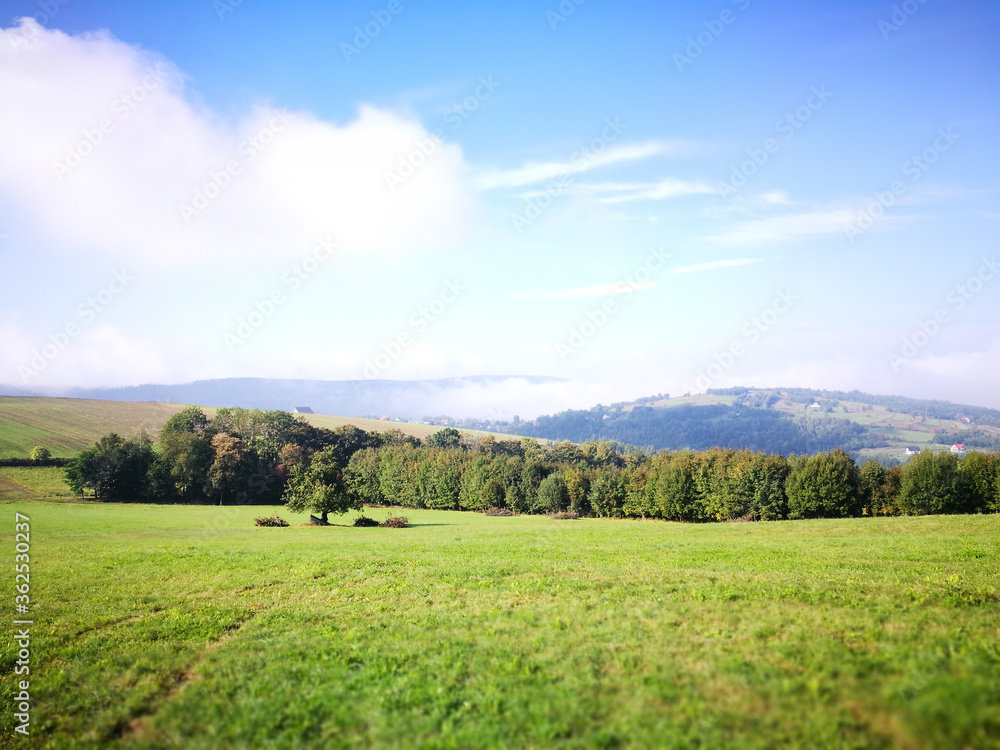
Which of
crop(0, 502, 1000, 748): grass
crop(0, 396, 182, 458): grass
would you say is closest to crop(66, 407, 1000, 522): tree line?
crop(0, 396, 182, 458): grass

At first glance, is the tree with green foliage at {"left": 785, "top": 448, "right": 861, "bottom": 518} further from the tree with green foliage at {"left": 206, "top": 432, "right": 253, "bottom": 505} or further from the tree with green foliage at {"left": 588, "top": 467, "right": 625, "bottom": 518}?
the tree with green foliage at {"left": 206, "top": 432, "right": 253, "bottom": 505}

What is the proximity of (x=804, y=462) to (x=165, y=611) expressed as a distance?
81.3 meters

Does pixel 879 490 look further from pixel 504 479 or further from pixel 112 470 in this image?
pixel 112 470

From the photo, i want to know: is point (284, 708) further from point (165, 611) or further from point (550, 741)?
point (165, 611)

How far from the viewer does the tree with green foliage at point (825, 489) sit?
71438 millimetres

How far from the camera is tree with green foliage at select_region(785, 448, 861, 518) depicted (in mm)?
71438

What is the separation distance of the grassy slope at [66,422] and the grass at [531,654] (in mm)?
105272

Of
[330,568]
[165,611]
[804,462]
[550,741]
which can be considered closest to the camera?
[550,741]

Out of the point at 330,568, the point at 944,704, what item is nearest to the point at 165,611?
the point at 330,568

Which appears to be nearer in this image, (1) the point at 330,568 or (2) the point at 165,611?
(2) the point at 165,611

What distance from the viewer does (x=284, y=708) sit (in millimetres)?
10281

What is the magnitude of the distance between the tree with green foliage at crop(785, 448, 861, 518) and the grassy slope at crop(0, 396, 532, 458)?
12888 centimetres

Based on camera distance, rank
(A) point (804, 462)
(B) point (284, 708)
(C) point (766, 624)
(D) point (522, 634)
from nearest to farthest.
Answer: (B) point (284, 708) → (C) point (766, 624) → (D) point (522, 634) → (A) point (804, 462)

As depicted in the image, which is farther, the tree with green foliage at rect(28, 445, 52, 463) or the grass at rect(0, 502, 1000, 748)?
the tree with green foliage at rect(28, 445, 52, 463)
